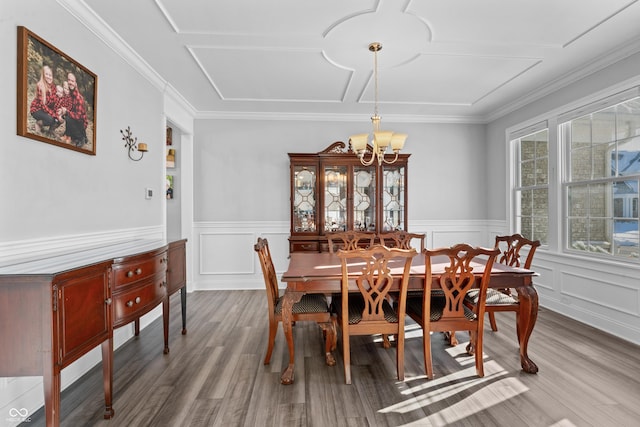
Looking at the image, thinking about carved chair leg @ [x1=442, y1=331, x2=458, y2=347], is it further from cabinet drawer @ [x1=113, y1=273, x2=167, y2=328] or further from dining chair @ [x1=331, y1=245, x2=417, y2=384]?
cabinet drawer @ [x1=113, y1=273, x2=167, y2=328]

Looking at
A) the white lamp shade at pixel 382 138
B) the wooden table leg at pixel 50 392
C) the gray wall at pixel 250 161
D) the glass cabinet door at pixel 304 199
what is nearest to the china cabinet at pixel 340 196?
the glass cabinet door at pixel 304 199

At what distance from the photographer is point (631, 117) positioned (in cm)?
314

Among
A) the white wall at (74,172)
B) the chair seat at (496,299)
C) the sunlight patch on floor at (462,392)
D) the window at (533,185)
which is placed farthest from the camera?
the window at (533,185)

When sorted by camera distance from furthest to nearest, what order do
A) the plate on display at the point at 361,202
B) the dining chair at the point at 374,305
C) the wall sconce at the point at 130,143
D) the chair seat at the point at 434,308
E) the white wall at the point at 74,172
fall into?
the plate on display at the point at 361,202
the wall sconce at the point at 130,143
the chair seat at the point at 434,308
the dining chair at the point at 374,305
the white wall at the point at 74,172

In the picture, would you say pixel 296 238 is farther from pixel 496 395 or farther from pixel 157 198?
pixel 496 395

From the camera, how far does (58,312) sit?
1490 mm

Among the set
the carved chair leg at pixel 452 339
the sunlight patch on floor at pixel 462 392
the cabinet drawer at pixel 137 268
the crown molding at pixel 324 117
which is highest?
the crown molding at pixel 324 117

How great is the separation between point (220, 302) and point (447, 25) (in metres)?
Answer: 3.82

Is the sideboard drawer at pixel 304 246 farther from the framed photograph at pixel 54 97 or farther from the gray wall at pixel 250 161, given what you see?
the framed photograph at pixel 54 97

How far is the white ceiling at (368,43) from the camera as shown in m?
2.47

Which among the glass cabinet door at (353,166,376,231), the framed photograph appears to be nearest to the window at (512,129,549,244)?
the glass cabinet door at (353,166,376,231)

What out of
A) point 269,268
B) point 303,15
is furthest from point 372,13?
point 269,268

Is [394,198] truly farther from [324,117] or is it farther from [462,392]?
[462,392]

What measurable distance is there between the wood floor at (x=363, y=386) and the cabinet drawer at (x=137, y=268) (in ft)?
2.40
